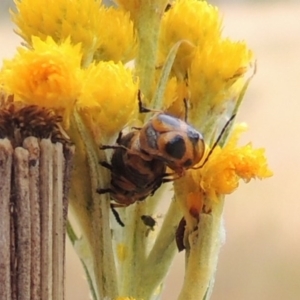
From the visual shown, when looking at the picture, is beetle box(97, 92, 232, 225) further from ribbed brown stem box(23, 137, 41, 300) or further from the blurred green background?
the blurred green background

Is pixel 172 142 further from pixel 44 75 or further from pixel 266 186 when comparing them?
pixel 266 186

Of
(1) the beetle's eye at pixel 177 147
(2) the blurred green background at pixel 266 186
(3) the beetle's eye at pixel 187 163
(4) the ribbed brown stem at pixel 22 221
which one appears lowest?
(4) the ribbed brown stem at pixel 22 221

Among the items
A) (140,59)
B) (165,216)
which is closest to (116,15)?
(140,59)

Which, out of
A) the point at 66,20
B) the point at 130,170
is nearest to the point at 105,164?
the point at 130,170

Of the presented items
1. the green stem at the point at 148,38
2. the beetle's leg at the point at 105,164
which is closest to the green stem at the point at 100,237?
the beetle's leg at the point at 105,164

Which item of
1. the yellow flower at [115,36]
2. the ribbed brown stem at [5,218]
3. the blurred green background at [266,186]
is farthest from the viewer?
the blurred green background at [266,186]

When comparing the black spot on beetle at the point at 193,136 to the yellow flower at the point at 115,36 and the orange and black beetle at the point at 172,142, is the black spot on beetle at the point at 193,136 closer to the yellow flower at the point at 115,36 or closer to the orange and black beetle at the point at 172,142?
the orange and black beetle at the point at 172,142
